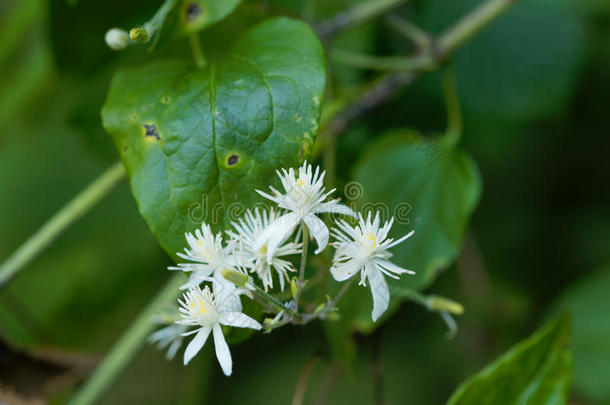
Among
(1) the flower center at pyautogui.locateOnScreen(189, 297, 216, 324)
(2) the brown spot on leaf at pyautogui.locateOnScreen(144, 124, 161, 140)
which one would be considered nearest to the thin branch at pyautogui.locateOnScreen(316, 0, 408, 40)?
(2) the brown spot on leaf at pyautogui.locateOnScreen(144, 124, 161, 140)

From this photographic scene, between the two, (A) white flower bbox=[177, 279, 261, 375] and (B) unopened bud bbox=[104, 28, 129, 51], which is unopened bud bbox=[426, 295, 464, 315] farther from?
(B) unopened bud bbox=[104, 28, 129, 51]

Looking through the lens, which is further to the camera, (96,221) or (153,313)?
(96,221)

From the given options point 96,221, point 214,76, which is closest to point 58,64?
point 96,221

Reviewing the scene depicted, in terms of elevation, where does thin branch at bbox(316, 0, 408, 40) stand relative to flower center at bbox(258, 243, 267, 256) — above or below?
below

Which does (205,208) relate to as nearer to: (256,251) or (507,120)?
(256,251)

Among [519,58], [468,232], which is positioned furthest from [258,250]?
[519,58]
